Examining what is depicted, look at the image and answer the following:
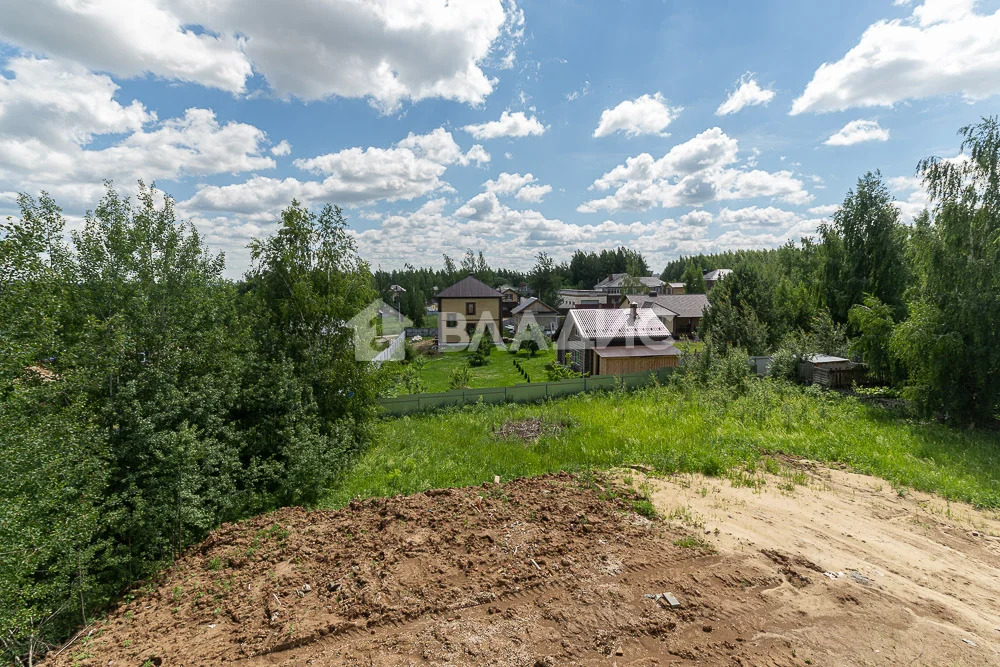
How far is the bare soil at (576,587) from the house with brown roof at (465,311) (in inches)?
1270

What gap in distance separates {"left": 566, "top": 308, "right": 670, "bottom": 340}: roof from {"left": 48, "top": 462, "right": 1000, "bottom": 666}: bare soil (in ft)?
55.7

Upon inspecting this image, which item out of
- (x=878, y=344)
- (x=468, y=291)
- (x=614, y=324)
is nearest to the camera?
(x=878, y=344)

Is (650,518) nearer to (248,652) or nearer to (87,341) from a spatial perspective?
(248,652)

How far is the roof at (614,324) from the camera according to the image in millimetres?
24413

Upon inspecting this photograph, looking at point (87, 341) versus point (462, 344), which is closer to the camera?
point (87, 341)

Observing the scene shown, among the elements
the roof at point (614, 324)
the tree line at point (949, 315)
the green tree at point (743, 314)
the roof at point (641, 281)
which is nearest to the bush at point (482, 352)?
the roof at point (614, 324)

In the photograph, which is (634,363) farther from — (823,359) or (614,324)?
(823,359)

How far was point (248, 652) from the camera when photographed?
4.43 m

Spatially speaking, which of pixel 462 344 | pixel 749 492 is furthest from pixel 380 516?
pixel 462 344

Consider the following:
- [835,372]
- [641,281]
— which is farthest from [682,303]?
[641,281]

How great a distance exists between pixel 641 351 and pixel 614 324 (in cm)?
316

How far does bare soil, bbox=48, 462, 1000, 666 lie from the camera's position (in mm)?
4352

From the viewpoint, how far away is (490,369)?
28.8 meters

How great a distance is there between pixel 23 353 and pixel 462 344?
34.5 m
